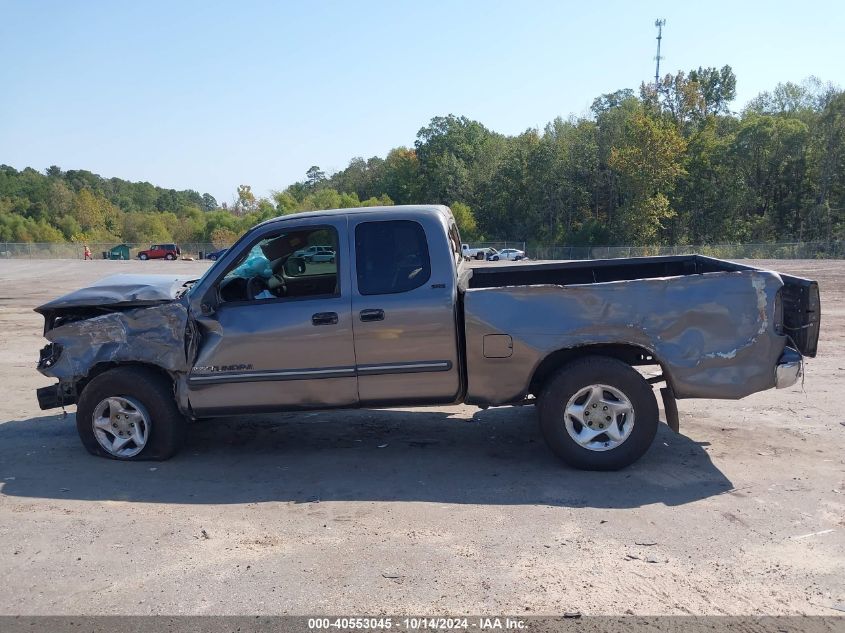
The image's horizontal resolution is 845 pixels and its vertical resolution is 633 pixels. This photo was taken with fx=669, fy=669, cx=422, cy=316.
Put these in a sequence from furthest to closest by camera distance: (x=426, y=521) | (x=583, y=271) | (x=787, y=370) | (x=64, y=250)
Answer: (x=64, y=250)
(x=583, y=271)
(x=787, y=370)
(x=426, y=521)

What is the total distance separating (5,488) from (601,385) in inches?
185

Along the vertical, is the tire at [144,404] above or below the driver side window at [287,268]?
below

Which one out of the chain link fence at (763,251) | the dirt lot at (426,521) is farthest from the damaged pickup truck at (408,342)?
the chain link fence at (763,251)

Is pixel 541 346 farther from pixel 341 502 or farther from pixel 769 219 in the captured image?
pixel 769 219

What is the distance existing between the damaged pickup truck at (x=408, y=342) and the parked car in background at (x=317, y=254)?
0.09 meters

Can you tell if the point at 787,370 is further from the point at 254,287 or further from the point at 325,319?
the point at 254,287

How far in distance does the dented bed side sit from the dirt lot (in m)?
0.82

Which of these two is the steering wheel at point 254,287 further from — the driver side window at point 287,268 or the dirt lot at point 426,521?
the dirt lot at point 426,521

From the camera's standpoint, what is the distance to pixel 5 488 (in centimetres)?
521

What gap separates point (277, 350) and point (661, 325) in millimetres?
2998

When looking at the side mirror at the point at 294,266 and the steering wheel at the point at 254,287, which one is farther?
the side mirror at the point at 294,266

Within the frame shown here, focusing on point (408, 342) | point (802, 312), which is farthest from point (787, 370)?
point (408, 342)

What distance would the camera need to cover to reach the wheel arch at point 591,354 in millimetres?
5223

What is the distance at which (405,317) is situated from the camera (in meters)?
5.26
